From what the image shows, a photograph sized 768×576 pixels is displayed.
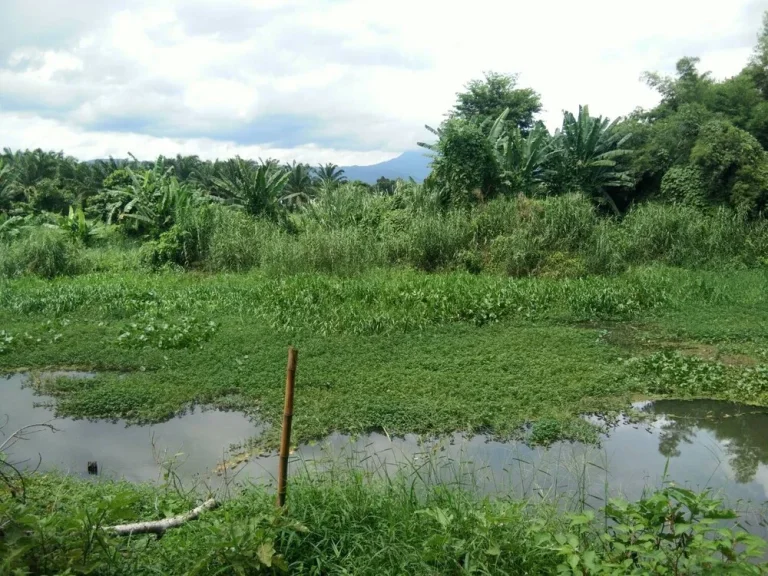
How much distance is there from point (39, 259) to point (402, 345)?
28.9ft

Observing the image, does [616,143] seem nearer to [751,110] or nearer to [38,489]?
[751,110]

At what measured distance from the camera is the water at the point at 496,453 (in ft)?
14.2

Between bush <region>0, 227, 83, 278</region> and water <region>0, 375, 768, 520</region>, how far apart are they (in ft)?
23.8

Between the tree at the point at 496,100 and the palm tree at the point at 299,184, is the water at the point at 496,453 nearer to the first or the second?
the tree at the point at 496,100

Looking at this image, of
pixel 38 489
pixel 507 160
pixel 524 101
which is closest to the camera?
pixel 38 489

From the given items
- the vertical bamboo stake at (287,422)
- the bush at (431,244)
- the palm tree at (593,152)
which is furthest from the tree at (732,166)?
the vertical bamboo stake at (287,422)

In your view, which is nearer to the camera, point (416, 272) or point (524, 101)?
point (416, 272)

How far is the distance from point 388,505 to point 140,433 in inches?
121

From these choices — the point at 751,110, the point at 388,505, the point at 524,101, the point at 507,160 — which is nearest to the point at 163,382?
the point at 388,505

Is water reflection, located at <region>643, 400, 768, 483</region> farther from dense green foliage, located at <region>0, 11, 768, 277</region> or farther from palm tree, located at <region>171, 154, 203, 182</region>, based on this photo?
palm tree, located at <region>171, 154, 203, 182</region>

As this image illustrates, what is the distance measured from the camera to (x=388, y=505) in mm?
3119

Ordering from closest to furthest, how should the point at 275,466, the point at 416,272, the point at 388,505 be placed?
1. the point at 388,505
2. the point at 275,466
3. the point at 416,272

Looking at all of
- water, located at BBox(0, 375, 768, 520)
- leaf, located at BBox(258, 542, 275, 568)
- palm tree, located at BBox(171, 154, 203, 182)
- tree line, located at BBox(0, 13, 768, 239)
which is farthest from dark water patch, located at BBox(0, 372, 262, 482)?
palm tree, located at BBox(171, 154, 203, 182)

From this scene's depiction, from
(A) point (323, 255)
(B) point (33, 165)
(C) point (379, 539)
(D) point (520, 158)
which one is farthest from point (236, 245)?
(B) point (33, 165)
